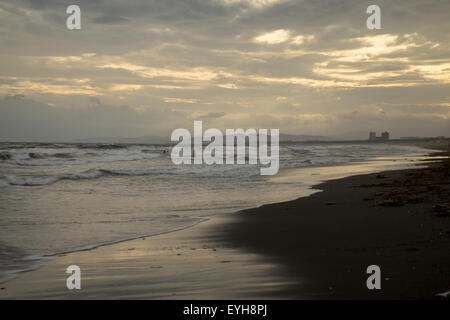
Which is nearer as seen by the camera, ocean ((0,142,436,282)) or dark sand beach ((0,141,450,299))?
dark sand beach ((0,141,450,299))

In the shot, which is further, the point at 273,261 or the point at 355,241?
the point at 355,241

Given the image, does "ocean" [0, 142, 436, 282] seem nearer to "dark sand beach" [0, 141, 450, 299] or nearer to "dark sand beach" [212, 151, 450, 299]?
"dark sand beach" [0, 141, 450, 299]

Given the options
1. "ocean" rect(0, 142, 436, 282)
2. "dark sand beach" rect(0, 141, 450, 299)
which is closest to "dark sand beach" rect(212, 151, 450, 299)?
"dark sand beach" rect(0, 141, 450, 299)

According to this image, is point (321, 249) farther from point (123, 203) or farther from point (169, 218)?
point (123, 203)

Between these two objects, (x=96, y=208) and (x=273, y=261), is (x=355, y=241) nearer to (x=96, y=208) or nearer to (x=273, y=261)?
(x=273, y=261)

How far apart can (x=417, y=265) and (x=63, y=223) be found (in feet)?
23.5

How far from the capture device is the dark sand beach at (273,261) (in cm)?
447

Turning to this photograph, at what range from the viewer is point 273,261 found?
578 centimetres

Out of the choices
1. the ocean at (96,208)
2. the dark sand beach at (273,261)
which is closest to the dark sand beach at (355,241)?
the dark sand beach at (273,261)

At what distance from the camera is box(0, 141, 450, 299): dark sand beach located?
4.47 metres

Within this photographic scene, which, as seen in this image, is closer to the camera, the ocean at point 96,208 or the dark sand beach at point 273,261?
the dark sand beach at point 273,261

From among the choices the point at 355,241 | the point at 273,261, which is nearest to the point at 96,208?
the point at 273,261

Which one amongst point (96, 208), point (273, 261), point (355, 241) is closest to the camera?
point (273, 261)

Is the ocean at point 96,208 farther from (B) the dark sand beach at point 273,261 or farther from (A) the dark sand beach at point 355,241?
(A) the dark sand beach at point 355,241
